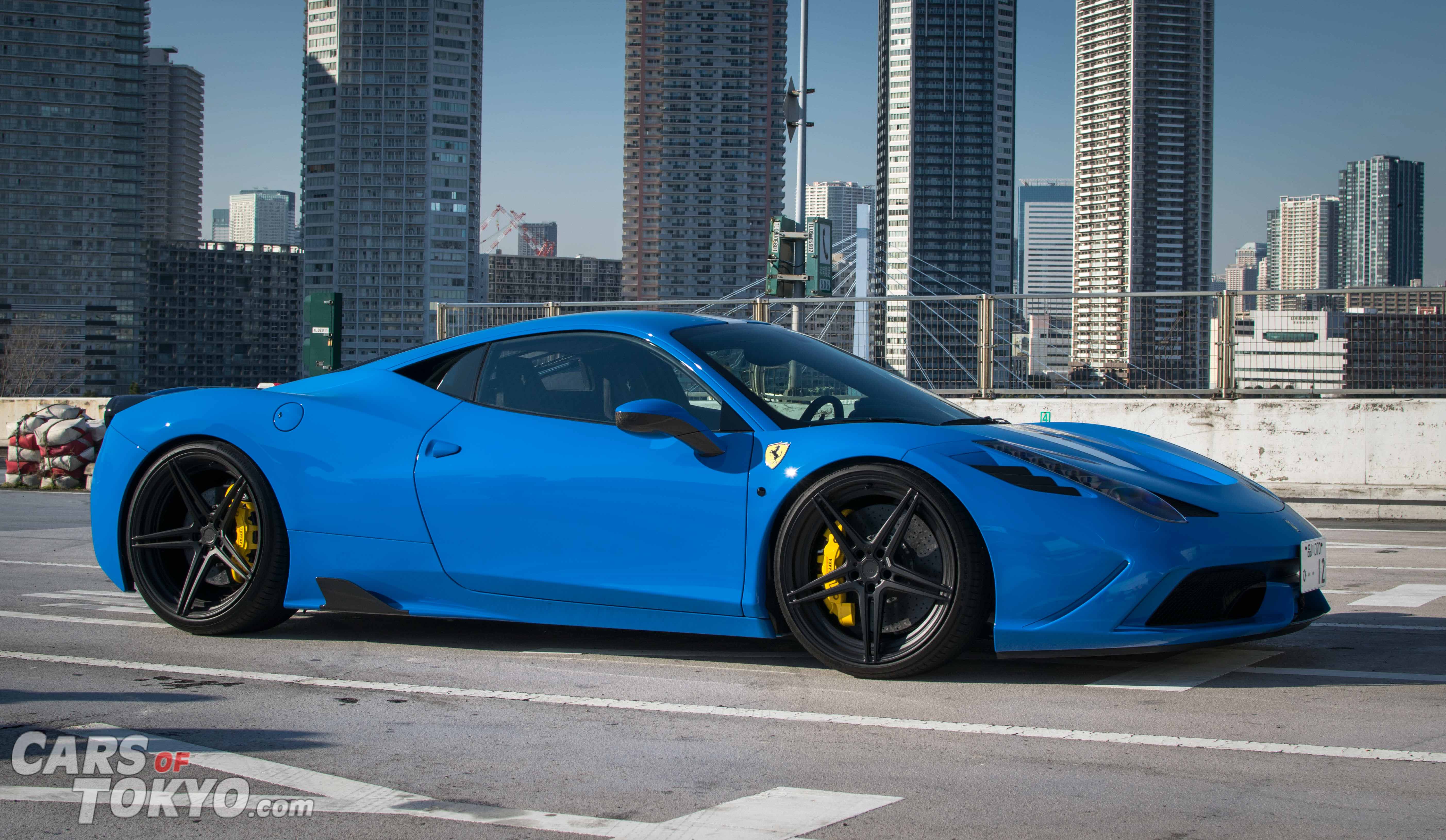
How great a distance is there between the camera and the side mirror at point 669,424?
3.88 meters

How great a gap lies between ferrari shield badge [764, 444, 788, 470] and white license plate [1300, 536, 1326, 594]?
167 centimetres

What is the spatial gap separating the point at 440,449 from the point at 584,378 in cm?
60

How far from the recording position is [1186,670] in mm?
3990

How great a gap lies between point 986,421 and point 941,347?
8.43 m

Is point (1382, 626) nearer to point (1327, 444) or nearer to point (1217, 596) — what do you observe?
point (1217, 596)

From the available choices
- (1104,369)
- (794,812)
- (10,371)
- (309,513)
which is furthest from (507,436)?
(10,371)

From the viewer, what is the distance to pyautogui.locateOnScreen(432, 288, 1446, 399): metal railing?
11031 mm

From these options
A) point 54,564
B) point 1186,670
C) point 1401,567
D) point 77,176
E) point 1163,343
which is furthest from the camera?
point 77,176

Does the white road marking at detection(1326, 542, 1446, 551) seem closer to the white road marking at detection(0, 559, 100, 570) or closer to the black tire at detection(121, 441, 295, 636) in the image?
the black tire at detection(121, 441, 295, 636)

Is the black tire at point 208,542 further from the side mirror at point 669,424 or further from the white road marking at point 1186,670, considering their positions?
the white road marking at point 1186,670

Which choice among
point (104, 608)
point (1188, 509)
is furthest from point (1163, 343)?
point (104, 608)

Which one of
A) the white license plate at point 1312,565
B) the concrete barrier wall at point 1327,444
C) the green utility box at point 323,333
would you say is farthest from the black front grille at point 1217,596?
the green utility box at point 323,333

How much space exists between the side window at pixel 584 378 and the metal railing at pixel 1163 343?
6379mm

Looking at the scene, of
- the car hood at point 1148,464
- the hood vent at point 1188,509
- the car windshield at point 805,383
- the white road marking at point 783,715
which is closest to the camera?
the white road marking at point 783,715
